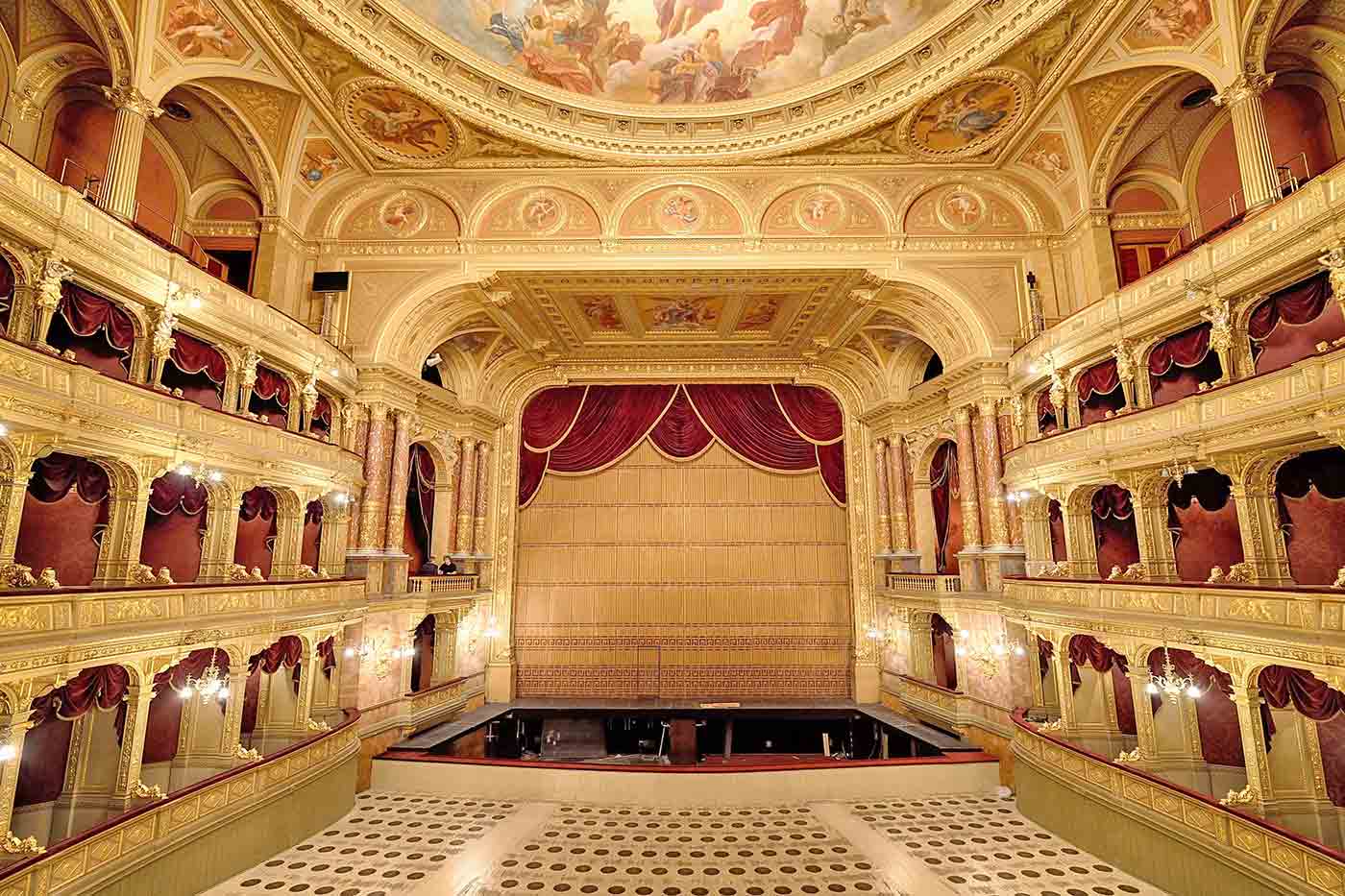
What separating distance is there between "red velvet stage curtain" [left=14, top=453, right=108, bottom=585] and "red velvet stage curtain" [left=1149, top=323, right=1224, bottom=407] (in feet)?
48.4

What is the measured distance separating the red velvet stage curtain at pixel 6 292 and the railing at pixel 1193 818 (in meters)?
14.7

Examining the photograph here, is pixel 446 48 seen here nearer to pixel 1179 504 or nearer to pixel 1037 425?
pixel 1037 425

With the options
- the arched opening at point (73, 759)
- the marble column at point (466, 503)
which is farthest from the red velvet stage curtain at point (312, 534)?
the arched opening at point (73, 759)

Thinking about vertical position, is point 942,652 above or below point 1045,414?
below

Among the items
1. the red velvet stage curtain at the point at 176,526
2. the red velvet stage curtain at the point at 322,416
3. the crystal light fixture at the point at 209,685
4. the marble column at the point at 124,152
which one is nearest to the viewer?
the crystal light fixture at the point at 209,685

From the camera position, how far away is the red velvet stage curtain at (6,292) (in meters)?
7.54

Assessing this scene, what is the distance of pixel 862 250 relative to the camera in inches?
546

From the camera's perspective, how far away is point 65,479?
8.22m

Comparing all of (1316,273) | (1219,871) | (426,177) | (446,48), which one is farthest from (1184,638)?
(426,177)

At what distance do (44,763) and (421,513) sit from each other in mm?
8659

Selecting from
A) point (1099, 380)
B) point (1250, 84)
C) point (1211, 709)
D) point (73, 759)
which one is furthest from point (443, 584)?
point (1250, 84)

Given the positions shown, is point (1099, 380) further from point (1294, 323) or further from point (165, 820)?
point (165, 820)

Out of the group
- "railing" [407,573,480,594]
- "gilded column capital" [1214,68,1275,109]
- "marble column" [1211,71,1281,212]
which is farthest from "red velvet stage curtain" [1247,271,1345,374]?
"railing" [407,573,480,594]

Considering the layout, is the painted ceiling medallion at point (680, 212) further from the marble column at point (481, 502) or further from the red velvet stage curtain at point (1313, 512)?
the red velvet stage curtain at point (1313, 512)
